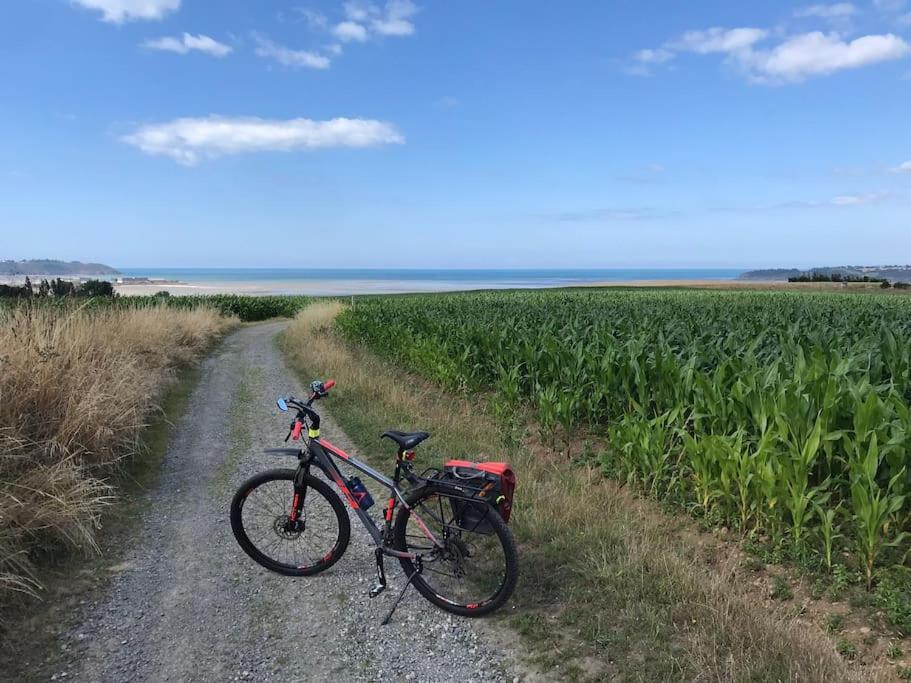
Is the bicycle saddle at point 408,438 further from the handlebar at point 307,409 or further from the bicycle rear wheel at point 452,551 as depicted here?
the handlebar at point 307,409

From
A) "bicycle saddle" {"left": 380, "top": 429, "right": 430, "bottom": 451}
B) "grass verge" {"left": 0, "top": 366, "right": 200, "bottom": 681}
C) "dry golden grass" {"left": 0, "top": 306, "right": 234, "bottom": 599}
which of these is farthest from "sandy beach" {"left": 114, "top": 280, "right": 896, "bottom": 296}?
"bicycle saddle" {"left": 380, "top": 429, "right": 430, "bottom": 451}

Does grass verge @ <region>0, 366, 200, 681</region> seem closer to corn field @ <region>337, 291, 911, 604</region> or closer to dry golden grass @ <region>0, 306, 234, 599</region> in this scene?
dry golden grass @ <region>0, 306, 234, 599</region>

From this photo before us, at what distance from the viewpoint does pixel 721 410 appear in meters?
5.41

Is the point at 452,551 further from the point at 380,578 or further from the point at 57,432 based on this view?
the point at 57,432

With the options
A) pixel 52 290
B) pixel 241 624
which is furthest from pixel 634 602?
pixel 52 290

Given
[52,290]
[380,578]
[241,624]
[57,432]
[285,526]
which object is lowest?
[241,624]

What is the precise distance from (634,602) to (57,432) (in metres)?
5.99

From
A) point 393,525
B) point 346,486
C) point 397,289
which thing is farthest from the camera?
point 397,289

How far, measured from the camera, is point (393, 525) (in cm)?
418

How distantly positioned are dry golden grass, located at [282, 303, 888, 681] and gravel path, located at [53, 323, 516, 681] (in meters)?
0.53

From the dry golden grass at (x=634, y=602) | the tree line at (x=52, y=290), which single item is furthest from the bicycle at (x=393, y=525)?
the tree line at (x=52, y=290)

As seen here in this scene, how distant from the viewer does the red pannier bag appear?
3682 mm

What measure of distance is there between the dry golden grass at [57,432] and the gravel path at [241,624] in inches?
23.5

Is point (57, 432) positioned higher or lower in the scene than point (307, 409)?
lower
